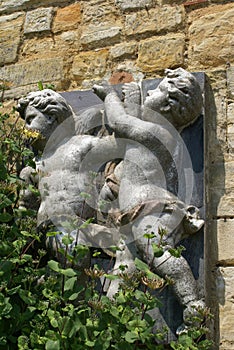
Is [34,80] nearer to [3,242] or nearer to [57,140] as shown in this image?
[57,140]

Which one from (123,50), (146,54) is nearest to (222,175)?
(146,54)

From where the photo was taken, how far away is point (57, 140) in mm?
3299

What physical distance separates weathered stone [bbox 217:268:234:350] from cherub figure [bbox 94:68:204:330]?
19cm

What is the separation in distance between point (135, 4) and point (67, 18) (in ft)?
1.36

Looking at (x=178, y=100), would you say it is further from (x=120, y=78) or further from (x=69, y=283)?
(x=69, y=283)

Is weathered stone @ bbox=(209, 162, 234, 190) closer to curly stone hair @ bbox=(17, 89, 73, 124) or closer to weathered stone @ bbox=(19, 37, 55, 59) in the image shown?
curly stone hair @ bbox=(17, 89, 73, 124)

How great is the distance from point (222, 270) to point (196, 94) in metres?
0.80

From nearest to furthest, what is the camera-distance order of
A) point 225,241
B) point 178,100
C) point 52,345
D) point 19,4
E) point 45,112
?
point 52,345, point 225,241, point 178,100, point 45,112, point 19,4

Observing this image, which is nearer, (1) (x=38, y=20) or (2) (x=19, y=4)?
(1) (x=38, y=20)

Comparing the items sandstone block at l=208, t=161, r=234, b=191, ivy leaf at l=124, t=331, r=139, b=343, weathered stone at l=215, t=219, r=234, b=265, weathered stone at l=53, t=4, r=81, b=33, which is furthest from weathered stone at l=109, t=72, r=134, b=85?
ivy leaf at l=124, t=331, r=139, b=343

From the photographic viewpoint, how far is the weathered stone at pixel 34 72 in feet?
12.4

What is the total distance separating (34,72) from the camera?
12.6 feet

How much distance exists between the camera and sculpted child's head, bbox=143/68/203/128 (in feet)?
10.2

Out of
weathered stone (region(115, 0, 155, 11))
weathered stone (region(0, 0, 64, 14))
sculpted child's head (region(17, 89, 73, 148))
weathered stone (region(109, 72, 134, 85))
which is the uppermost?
weathered stone (region(0, 0, 64, 14))
